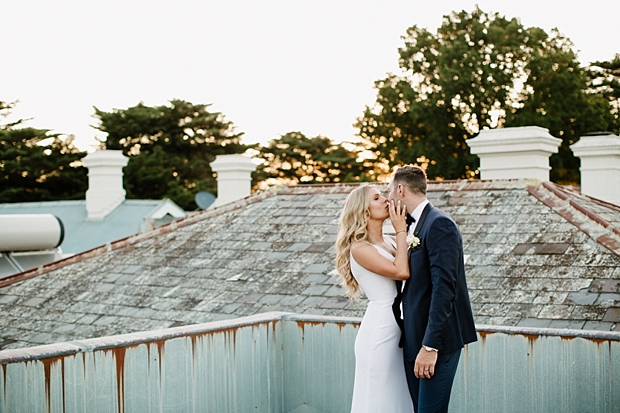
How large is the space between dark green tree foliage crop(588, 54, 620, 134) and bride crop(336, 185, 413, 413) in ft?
129

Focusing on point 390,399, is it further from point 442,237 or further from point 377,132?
point 377,132

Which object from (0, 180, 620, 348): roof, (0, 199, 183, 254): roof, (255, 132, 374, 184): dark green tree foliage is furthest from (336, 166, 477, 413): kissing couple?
(255, 132, 374, 184): dark green tree foliage

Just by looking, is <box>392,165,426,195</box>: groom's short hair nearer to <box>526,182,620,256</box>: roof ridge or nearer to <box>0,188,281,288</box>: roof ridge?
<box>526,182,620,256</box>: roof ridge

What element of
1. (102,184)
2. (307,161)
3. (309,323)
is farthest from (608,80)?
(309,323)

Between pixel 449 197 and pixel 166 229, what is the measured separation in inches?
197

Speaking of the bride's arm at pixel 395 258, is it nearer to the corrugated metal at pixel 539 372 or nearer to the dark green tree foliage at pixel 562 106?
the corrugated metal at pixel 539 372

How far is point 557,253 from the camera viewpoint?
820 centimetres

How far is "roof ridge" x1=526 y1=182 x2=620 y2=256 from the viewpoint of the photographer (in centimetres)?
814

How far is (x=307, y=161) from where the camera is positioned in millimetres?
45906

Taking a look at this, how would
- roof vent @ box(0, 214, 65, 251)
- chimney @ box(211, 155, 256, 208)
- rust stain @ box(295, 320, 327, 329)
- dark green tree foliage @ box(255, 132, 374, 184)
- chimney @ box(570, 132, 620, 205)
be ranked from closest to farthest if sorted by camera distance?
rust stain @ box(295, 320, 327, 329) → roof vent @ box(0, 214, 65, 251) → chimney @ box(570, 132, 620, 205) → chimney @ box(211, 155, 256, 208) → dark green tree foliage @ box(255, 132, 374, 184)

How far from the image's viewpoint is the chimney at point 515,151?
Result: 11680 mm

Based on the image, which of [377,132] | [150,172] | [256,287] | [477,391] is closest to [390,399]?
[477,391]

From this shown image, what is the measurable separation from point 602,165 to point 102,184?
53.7ft

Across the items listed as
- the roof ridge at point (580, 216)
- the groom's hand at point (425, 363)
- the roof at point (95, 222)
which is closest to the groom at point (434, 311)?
the groom's hand at point (425, 363)
